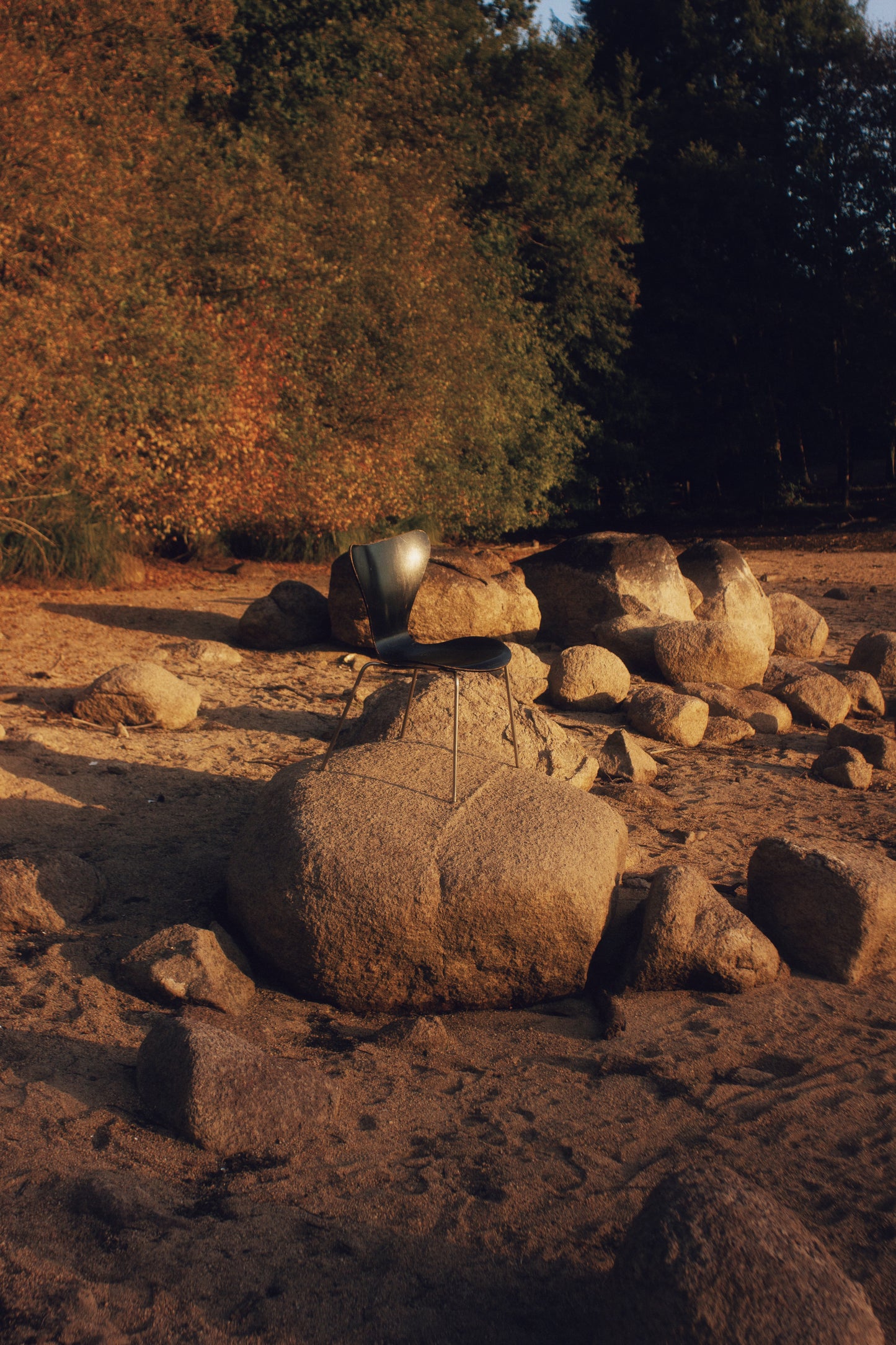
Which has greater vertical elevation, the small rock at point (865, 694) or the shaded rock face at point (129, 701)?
the shaded rock face at point (129, 701)

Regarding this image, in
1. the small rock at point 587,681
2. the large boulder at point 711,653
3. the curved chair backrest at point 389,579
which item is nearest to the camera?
the curved chair backrest at point 389,579

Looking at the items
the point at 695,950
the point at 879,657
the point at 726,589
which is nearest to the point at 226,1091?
the point at 695,950

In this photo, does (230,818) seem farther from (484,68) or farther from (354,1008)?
(484,68)

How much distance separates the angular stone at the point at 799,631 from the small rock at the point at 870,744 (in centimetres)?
259

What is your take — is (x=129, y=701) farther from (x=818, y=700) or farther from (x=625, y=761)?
(x=818, y=700)

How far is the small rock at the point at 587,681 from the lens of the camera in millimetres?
6910

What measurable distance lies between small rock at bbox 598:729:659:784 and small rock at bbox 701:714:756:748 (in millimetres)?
842

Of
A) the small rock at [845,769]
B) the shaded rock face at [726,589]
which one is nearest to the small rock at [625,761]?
the small rock at [845,769]

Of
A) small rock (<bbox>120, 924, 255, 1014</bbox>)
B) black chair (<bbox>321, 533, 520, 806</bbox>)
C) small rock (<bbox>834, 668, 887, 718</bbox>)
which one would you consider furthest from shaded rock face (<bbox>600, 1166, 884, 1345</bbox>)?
small rock (<bbox>834, 668, 887, 718</bbox>)

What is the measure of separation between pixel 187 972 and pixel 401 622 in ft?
6.09

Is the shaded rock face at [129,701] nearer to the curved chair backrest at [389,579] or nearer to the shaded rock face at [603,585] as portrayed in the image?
the curved chair backrest at [389,579]

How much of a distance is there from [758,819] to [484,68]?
14419 millimetres

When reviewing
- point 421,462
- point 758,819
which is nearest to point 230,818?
point 758,819

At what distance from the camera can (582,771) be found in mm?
5047
